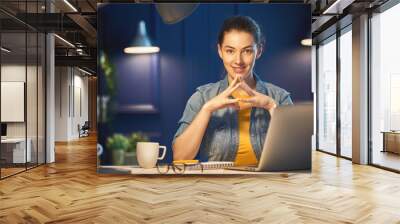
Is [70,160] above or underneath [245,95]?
underneath

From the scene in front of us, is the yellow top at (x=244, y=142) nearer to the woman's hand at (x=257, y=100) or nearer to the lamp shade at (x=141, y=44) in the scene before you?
the woman's hand at (x=257, y=100)

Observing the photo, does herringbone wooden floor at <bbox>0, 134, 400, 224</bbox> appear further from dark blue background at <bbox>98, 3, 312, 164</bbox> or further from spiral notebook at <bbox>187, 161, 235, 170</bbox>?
dark blue background at <bbox>98, 3, 312, 164</bbox>

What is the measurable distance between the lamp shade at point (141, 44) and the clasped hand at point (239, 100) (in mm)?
1280

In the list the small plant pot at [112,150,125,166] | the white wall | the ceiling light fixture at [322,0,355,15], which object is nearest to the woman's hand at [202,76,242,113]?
the small plant pot at [112,150,125,166]

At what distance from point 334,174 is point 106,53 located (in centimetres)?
434

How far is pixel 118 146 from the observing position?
263 inches

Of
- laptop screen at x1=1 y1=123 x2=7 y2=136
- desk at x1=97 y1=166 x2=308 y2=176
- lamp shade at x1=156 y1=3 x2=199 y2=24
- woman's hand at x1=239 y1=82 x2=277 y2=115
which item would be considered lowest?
desk at x1=97 y1=166 x2=308 y2=176

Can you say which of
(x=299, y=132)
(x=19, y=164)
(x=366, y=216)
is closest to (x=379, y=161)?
(x=299, y=132)

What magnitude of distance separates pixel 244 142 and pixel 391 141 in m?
3.11

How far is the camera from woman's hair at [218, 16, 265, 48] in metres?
6.62

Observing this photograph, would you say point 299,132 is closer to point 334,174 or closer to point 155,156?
point 334,174

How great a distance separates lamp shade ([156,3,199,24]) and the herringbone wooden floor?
103 inches

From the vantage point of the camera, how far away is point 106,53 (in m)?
6.68

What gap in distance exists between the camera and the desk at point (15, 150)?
22.8 ft
